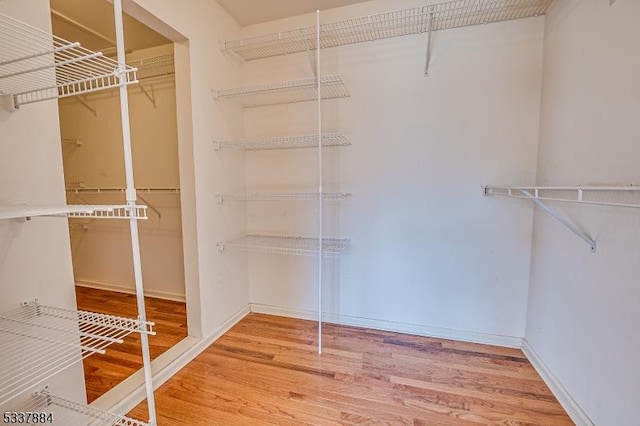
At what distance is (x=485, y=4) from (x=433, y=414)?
7.73 feet

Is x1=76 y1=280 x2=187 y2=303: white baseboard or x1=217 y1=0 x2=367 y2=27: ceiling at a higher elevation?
x1=217 y1=0 x2=367 y2=27: ceiling

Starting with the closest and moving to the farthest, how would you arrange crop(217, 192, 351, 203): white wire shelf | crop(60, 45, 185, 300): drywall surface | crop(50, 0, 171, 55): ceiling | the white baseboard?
crop(50, 0, 171, 55): ceiling
crop(217, 192, 351, 203): white wire shelf
crop(60, 45, 185, 300): drywall surface
the white baseboard

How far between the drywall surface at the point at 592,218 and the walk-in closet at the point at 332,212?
11mm

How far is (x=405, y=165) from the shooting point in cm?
212

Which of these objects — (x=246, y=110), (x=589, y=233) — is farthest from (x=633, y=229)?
(x=246, y=110)

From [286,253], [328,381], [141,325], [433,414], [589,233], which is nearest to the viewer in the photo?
[141,325]

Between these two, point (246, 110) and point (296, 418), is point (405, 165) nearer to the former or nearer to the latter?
point (246, 110)

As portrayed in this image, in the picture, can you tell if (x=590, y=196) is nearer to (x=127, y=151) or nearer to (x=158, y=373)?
(x=127, y=151)

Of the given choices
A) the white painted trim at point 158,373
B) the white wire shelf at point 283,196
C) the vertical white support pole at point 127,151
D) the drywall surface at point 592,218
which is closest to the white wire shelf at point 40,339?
the vertical white support pole at point 127,151

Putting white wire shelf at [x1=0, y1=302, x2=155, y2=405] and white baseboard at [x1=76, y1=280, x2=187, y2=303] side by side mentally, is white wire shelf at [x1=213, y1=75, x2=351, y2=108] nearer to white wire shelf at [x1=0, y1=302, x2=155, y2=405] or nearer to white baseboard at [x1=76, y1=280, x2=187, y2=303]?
white wire shelf at [x1=0, y1=302, x2=155, y2=405]

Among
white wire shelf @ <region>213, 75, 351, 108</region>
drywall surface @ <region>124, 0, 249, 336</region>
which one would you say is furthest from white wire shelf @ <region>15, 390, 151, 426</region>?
white wire shelf @ <region>213, 75, 351, 108</region>

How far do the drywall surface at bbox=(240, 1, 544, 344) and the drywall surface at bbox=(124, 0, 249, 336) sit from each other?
13.4 inches

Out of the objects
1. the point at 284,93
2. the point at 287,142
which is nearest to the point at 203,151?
the point at 287,142

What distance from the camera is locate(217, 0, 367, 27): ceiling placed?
2.07m
